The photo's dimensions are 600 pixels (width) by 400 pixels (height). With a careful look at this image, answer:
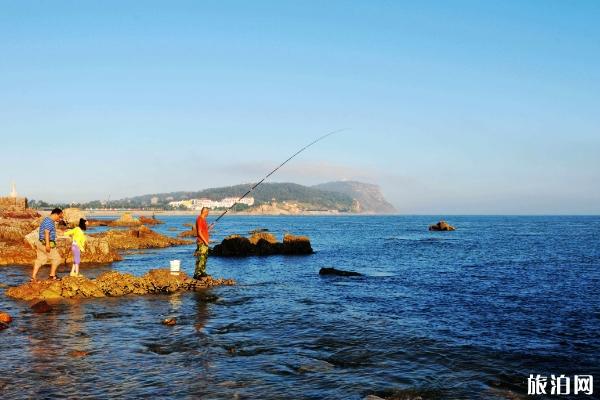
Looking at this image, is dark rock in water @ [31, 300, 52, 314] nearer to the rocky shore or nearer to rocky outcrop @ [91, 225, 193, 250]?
the rocky shore

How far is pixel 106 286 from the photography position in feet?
62.5

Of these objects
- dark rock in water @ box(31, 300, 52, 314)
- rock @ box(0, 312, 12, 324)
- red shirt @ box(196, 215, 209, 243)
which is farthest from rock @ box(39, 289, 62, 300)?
red shirt @ box(196, 215, 209, 243)

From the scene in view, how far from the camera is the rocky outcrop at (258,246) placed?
4378 cm

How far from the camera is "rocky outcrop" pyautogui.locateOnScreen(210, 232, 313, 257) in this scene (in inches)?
1724

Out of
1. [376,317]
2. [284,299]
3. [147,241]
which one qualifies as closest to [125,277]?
[284,299]

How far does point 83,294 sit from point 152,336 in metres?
7.23

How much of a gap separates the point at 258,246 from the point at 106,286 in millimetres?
26195

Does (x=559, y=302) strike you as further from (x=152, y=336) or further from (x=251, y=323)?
(x=152, y=336)

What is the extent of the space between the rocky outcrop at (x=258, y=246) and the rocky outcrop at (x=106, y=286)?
855 inches

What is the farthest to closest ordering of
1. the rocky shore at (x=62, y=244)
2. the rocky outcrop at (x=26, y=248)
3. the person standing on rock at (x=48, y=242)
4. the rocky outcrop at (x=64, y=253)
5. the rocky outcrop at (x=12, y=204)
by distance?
1. the rocky outcrop at (x=12, y=204)
2. the rocky shore at (x=62, y=244)
3. the rocky outcrop at (x=26, y=248)
4. the rocky outcrop at (x=64, y=253)
5. the person standing on rock at (x=48, y=242)

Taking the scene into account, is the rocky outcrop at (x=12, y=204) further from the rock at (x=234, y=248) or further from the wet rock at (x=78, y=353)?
the wet rock at (x=78, y=353)

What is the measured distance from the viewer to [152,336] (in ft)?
41.9

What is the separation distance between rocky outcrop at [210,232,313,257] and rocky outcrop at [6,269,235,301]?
21727 millimetres

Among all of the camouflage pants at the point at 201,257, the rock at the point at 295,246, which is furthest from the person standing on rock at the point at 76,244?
the rock at the point at 295,246
